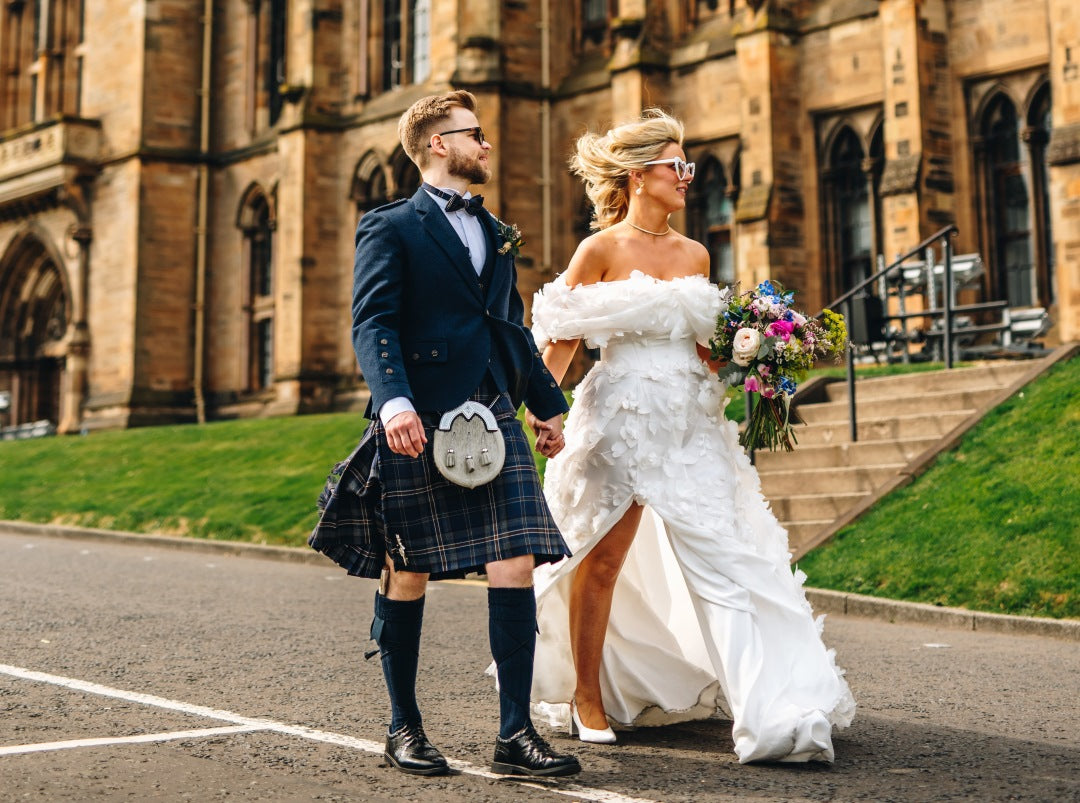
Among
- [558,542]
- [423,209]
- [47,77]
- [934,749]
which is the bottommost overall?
[934,749]

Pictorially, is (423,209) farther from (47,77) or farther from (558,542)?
(47,77)

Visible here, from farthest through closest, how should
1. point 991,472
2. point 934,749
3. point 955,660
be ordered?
point 991,472
point 955,660
point 934,749

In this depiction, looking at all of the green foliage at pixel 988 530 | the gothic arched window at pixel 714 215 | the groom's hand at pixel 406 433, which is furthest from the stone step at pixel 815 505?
the gothic arched window at pixel 714 215

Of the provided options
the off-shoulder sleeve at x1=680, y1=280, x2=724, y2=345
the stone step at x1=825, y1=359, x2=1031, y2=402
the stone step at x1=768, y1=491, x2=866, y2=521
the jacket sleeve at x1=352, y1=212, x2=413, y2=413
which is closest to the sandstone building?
the stone step at x1=825, y1=359, x2=1031, y2=402

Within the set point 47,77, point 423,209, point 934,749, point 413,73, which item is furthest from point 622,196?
point 47,77

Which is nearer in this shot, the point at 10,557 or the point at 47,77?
the point at 10,557

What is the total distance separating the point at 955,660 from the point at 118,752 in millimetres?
4241

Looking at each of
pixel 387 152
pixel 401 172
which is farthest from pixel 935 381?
pixel 387 152

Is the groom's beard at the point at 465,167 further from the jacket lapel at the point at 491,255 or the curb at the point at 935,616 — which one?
the curb at the point at 935,616

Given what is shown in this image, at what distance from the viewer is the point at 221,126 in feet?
103

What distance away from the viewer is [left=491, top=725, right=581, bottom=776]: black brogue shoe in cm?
399

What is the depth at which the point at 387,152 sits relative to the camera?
2639 cm

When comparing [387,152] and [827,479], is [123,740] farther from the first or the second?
[387,152]

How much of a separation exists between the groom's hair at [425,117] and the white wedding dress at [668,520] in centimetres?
81
